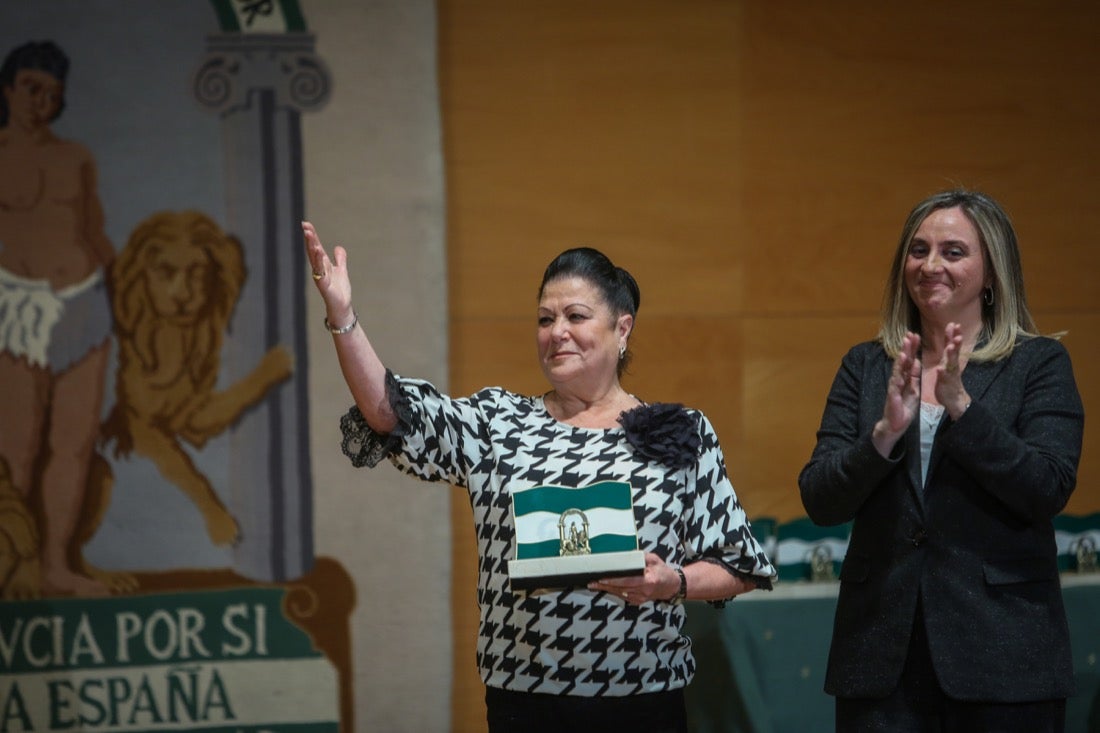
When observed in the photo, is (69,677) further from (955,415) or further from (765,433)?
(955,415)

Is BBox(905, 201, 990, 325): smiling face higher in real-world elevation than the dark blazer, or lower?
higher

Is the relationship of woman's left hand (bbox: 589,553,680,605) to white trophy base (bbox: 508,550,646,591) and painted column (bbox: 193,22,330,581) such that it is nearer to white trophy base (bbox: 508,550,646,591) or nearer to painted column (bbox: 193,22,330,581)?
white trophy base (bbox: 508,550,646,591)

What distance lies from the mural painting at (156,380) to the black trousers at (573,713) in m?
1.87

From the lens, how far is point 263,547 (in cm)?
412

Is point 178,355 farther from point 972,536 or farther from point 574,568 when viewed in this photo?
point 972,536

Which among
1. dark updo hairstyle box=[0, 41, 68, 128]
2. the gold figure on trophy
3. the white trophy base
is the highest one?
dark updo hairstyle box=[0, 41, 68, 128]

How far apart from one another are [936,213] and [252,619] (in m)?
2.66

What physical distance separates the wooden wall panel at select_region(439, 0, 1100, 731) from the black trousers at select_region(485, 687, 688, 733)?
1.78 metres

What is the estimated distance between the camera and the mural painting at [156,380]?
Result: 13.4ft

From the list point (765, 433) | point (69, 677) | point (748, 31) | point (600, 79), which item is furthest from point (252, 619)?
point (748, 31)

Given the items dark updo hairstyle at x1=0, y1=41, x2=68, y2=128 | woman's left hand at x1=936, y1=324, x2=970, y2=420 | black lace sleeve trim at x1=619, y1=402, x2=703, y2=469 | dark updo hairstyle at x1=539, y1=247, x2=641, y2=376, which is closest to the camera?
woman's left hand at x1=936, y1=324, x2=970, y2=420

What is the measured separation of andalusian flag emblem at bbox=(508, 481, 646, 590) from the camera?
7.27 feet

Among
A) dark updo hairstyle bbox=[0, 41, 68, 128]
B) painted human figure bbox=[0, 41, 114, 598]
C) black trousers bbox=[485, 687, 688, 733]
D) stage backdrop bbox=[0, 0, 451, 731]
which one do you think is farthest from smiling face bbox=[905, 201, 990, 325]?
dark updo hairstyle bbox=[0, 41, 68, 128]

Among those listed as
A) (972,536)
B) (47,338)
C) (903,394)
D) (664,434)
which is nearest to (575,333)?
(664,434)
